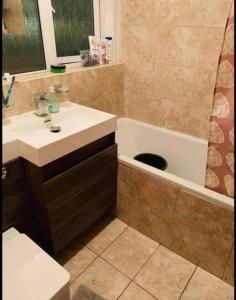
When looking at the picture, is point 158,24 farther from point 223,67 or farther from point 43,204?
point 43,204

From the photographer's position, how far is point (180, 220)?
1.47 m

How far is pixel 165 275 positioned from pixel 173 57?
149cm

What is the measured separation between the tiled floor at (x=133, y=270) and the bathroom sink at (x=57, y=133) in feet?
2.58

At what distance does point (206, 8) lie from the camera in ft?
5.08

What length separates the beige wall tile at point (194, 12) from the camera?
151 centimetres

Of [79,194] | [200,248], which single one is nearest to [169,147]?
[200,248]

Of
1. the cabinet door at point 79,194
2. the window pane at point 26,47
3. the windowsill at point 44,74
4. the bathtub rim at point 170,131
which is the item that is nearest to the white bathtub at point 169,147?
the bathtub rim at point 170,131

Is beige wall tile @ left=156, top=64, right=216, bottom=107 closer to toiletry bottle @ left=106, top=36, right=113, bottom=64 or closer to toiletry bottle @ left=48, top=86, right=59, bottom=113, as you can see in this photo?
toiletry bottle @ left=106, top=36, right=113, bottom=64

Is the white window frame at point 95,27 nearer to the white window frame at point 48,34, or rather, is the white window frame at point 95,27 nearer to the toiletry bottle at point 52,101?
the white window frame at point 48,34

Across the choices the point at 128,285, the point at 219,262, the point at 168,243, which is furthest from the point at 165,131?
the point at 128,285

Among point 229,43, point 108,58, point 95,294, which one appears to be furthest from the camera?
point 108,58

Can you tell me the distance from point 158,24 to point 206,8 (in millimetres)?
356

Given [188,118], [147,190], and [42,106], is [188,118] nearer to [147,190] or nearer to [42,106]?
[147,190]

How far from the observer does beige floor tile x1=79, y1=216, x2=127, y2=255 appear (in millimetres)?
1672
